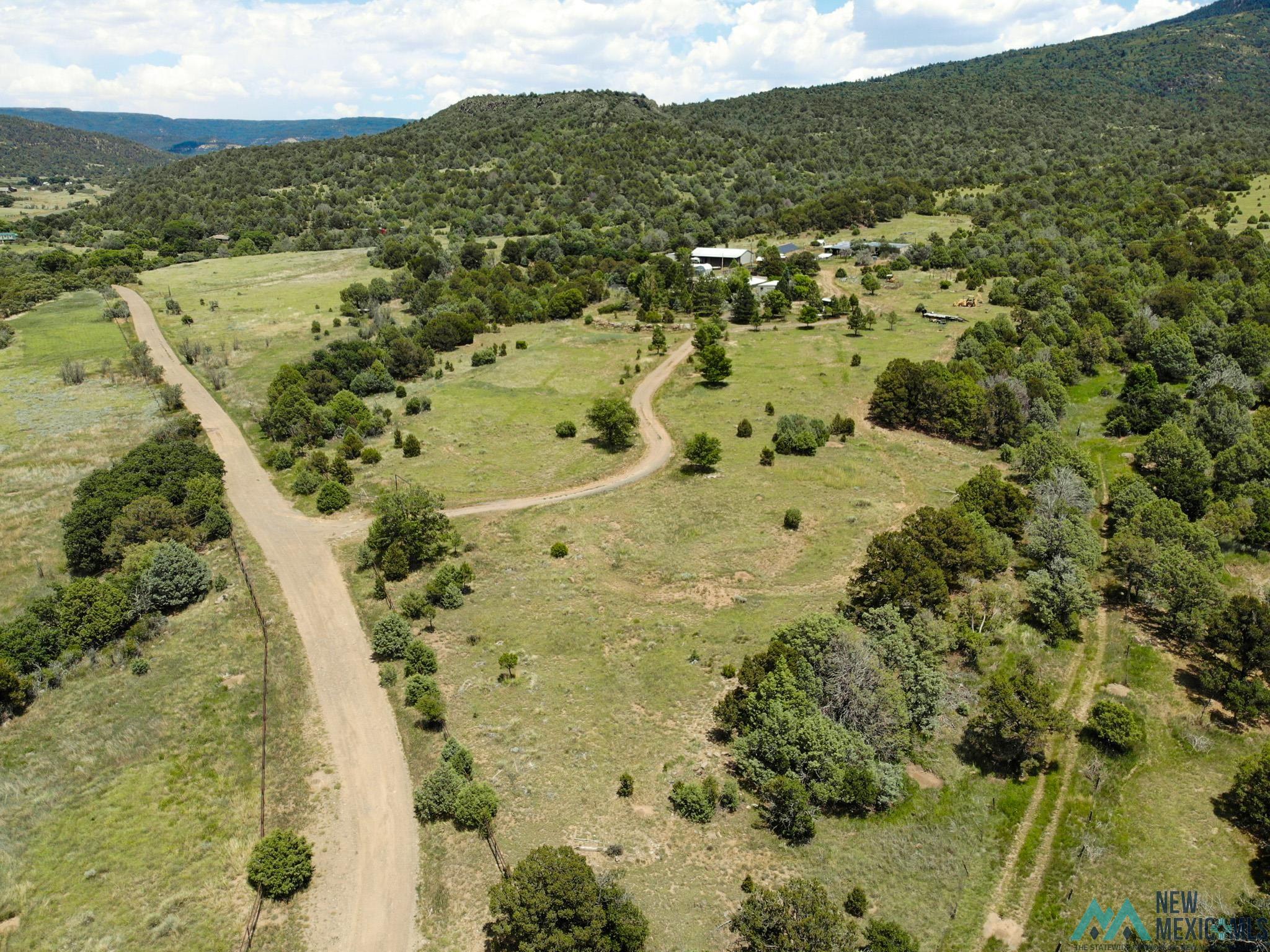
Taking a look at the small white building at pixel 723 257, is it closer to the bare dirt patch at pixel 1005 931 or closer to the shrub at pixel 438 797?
the shrub at pixel 438 797

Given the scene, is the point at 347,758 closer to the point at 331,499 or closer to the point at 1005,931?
the point at 331,499

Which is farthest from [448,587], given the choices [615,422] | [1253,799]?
[1253,799]

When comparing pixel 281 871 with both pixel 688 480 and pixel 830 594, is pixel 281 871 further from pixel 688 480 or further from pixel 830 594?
pixel 688 480

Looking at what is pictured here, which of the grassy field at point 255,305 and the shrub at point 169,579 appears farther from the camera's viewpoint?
the grassy field at point 255,305

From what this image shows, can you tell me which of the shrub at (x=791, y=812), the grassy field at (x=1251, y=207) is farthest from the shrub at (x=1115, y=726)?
the grassy field at (x=1251, y=207)

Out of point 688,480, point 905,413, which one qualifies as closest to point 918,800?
point 688,480

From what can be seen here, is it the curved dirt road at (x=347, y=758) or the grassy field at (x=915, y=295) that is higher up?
the grassy field at (x=915, y=295)
